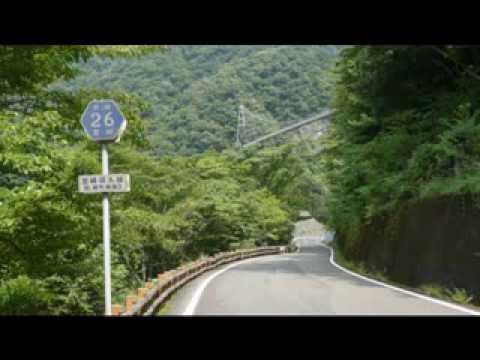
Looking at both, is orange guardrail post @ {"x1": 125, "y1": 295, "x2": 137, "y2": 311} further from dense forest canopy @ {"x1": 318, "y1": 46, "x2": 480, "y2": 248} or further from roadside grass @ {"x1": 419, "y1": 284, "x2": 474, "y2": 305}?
dense forest canopy @ {"x1": 318, "y1": 46, "x2": 480, "y2": 248}

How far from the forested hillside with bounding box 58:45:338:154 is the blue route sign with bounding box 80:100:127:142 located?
41146 millimetres

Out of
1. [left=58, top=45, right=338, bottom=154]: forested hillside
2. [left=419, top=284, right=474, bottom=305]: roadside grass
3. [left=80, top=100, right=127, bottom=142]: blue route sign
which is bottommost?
[left=419, top=284, right=474, bottom=305]: roadside grass

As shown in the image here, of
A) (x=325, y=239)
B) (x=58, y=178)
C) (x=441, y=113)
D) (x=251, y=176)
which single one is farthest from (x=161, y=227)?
(x=325, y=239)

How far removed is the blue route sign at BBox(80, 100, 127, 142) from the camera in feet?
20.6

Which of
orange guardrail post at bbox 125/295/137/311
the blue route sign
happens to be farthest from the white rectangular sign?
orange guardrail post at bbox 125/295/137/311

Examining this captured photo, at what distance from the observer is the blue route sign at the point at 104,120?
6.27 meters

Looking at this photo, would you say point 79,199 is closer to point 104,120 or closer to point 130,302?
point 130,302

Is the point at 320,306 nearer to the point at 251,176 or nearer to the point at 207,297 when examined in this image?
the point at 207,297

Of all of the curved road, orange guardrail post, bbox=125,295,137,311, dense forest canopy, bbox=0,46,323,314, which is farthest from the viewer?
the curved road

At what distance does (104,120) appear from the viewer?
6371 mm

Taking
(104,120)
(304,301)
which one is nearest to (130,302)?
(104,120)

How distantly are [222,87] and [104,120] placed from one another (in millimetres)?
60370
